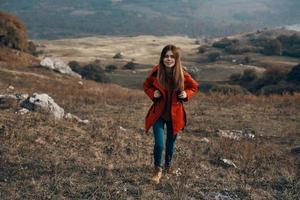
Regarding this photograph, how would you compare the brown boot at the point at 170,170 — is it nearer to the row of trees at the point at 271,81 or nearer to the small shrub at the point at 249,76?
the row of trees at the point at 271,81

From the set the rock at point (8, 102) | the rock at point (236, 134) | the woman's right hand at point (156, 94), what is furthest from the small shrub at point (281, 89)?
the woman's right hand at point (156, 94)

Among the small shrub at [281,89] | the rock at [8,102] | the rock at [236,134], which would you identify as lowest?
the small shrub at [281,89]

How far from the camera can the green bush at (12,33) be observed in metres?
44.4

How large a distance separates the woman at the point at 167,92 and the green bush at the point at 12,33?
127 feet

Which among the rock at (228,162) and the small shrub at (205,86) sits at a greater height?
the rock at (228,162)

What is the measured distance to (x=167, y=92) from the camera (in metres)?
7.44

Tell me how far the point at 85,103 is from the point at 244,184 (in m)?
10.1

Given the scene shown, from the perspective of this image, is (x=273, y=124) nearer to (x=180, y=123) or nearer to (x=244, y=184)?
(x=244, y=184)

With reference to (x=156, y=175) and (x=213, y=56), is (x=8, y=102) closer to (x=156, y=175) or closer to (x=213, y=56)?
(x=156, y=175)

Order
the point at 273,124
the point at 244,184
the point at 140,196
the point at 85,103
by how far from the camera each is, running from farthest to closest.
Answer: the point at 85,103 < the point at 273,124 < the point at 244,184 < the point at 140,196

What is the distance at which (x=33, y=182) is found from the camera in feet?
24.1

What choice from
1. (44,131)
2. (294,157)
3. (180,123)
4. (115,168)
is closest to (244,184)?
(180,123)

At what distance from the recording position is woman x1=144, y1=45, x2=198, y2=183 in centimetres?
738

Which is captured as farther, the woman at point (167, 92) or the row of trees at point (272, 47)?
the row of trees at point (272, 47)
